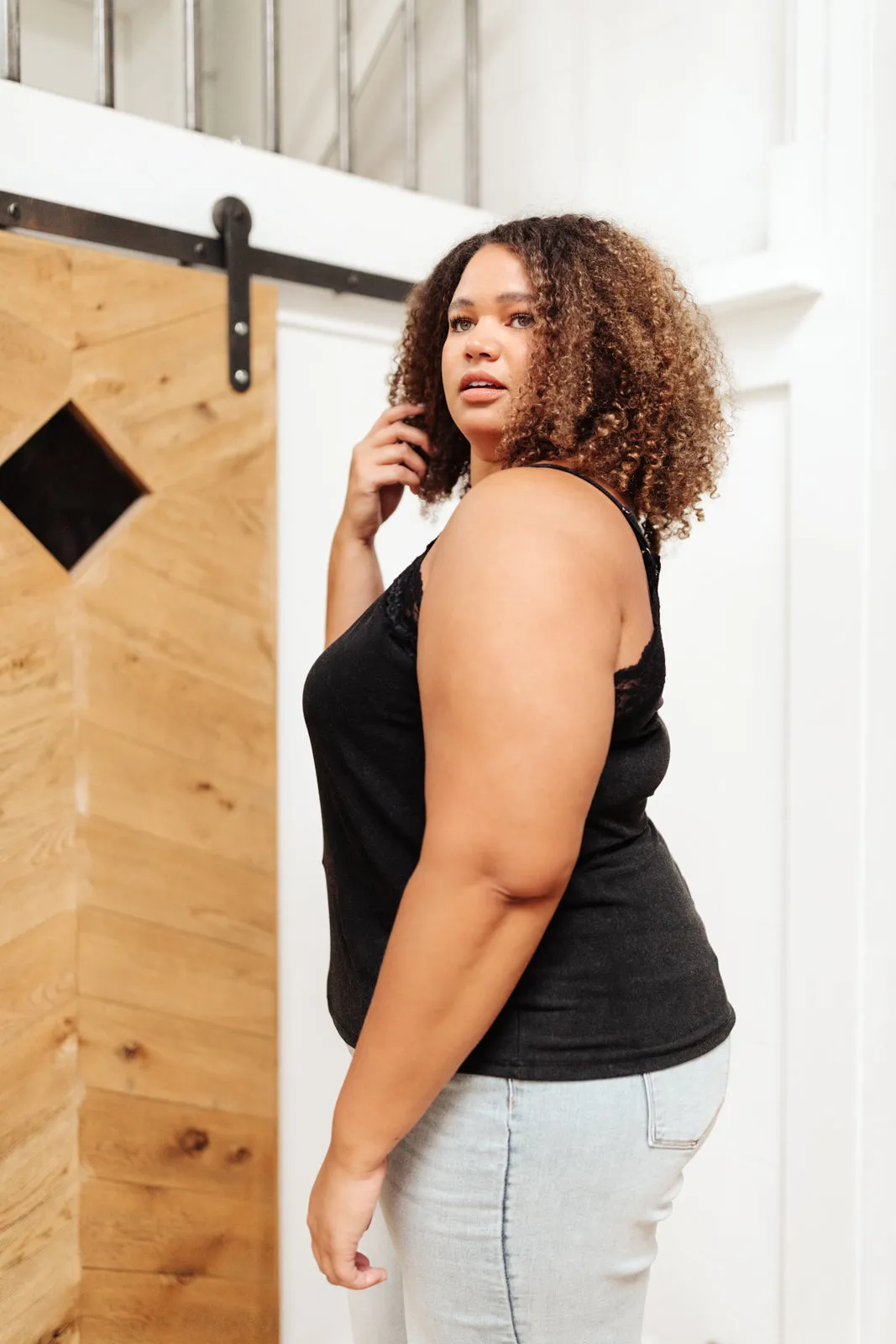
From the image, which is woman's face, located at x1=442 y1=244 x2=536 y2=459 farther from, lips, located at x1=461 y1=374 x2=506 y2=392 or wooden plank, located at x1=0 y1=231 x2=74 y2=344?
wooden plank, located at x1=0 y1=231 x2=74 y2=344

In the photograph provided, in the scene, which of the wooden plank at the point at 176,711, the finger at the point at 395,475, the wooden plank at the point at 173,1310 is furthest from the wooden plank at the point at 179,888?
the finger at the point at 395,475

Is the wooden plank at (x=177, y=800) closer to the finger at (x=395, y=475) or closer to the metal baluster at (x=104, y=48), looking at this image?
the finger at (x=395, y=475)

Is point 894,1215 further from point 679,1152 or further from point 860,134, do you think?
point 860,134

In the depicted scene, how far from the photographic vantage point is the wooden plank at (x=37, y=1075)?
4.66 ft

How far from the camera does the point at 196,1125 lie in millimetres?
1609

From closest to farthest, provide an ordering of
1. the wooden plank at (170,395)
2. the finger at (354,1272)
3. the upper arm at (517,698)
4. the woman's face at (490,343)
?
1. the upper arm at (517,698)
2. the finger at (354,1272)
3. the woman's face at (490,343)
4. the wooden plank at (170,395)

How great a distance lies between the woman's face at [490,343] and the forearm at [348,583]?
365mm

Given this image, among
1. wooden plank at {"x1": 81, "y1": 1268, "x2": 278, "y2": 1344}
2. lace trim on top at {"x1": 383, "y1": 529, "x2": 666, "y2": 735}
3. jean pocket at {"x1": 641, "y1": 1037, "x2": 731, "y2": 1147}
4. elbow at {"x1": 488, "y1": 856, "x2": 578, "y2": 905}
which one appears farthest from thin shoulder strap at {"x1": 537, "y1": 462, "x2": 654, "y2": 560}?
wooden plank at {"x1": 81, "y1": 1268, "x2": 278, "y2": 1344}

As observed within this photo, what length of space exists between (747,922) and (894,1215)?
1.49ft

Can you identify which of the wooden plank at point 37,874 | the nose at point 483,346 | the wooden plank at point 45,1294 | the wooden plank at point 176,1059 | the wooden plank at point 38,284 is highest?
the wooden plank at point 38,284

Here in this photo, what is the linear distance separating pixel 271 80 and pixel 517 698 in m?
1.41

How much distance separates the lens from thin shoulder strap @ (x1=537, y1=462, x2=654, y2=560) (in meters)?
0.93

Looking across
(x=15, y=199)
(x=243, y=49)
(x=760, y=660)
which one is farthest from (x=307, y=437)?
(x=243, y=49)

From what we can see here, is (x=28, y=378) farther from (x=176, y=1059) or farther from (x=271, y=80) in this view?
(x=176, y=1059)
